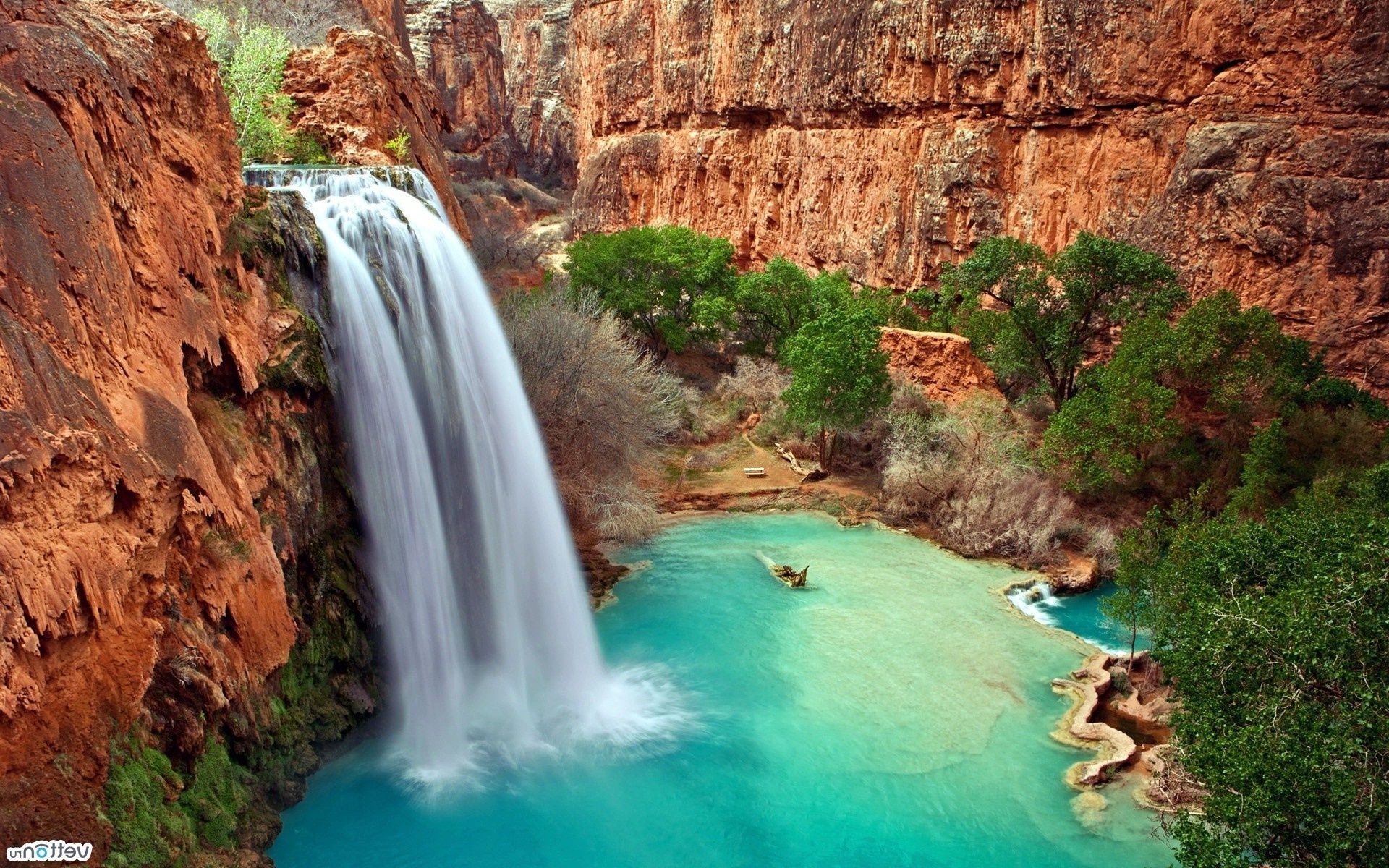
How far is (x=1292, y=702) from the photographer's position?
730 cm

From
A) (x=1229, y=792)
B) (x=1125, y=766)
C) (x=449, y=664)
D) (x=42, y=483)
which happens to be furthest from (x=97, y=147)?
(x=1125, y=766)

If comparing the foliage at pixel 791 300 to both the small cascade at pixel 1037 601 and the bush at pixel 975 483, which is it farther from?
the small cascade at pixel 1037 601

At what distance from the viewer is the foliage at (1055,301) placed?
19938mm

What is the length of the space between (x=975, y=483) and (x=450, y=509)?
37.0ft

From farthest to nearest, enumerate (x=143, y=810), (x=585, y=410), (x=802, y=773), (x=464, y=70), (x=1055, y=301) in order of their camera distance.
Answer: (x=464, y=70)
(x=1055, y=301)
(x=585, y=410)
(x=802, y=773)
(x=143, y=810)

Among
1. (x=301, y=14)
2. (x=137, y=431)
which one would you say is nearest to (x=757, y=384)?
(x=301, y=14)

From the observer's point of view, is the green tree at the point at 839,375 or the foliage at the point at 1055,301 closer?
the foliage at the point at 1055,301

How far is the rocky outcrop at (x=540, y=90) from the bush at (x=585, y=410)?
1631 inches

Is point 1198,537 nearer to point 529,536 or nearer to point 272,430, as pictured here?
point 529,536

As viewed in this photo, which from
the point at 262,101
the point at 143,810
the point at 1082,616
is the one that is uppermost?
the point at 262,101

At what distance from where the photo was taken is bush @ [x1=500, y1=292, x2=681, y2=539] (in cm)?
1684

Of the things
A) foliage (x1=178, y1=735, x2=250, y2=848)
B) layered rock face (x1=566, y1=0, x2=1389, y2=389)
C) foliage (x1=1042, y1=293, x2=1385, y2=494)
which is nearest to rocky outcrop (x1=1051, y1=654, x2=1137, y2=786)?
foliage (x1=1042, y1=293, x2=1385, y2=494)

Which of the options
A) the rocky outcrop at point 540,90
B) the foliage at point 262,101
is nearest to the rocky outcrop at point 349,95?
the foliage at point 262,101

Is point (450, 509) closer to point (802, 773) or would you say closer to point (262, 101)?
point (802, 773)
